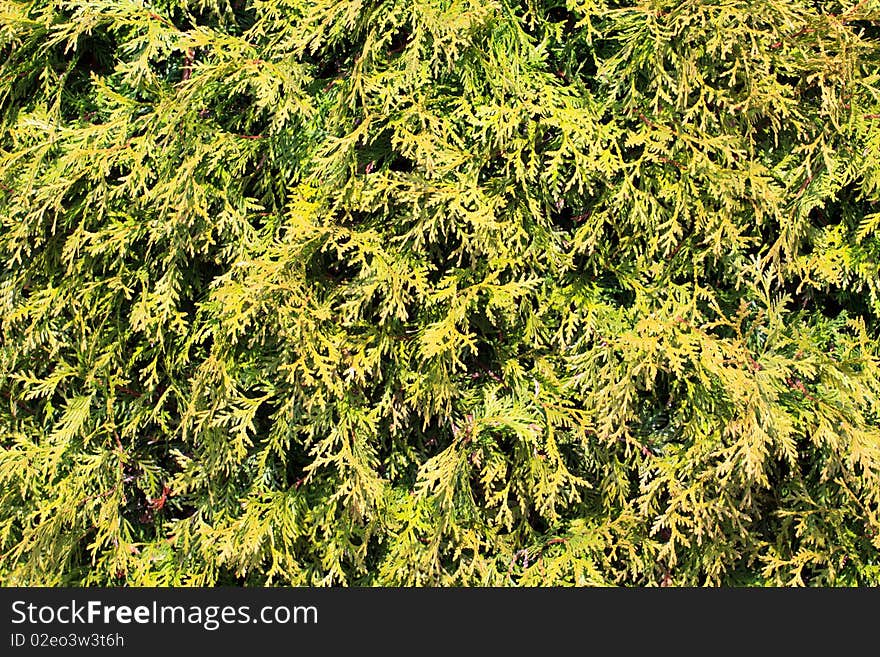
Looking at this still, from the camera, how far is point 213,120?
127 inches

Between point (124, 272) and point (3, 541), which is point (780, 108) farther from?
point (3, 541)

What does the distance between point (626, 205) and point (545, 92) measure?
568 millimetres

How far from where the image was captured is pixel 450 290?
3.01 m

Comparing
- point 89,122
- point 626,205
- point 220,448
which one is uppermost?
point 89,122

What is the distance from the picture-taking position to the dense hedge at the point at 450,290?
304cm

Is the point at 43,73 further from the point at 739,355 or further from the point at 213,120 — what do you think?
the point at 739,355

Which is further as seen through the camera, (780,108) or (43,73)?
(43,73)

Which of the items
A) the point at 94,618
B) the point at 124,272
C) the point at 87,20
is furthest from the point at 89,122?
the point at 94,618

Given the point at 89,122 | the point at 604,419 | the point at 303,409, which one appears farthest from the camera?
the point at 89,122

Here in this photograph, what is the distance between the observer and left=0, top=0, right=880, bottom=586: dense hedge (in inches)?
119

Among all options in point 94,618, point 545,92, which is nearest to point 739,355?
point 545,92

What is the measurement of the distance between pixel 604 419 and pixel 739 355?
1.96 ft

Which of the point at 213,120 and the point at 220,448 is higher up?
the point at 213,120

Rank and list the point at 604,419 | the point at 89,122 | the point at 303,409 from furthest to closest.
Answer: the point at 89,122 < the point at 303,409 < the point at 604,419
